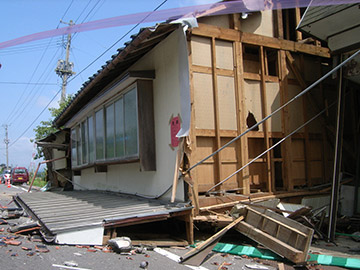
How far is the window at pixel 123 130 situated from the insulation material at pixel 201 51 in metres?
1.36

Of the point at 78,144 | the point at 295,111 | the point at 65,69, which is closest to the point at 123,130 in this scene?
the point at 295,111

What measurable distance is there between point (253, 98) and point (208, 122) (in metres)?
1.35

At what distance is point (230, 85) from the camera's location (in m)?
6.30

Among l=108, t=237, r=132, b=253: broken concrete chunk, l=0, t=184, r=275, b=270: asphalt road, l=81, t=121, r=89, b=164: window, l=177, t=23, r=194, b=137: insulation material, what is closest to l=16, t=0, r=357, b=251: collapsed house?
l=177, t=23, r=194, b=137: insulation material

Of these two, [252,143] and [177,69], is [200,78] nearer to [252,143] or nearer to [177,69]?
[177,69]

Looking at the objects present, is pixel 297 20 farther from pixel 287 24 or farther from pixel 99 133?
pixel 99 133

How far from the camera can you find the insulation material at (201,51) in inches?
231

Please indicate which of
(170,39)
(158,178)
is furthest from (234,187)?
(170,39)

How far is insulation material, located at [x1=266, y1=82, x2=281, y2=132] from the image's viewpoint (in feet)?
22.2

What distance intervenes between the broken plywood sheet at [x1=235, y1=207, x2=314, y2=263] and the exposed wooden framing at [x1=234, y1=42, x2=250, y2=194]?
1.17m

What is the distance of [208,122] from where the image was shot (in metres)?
5.92

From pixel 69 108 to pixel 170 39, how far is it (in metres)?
6.56

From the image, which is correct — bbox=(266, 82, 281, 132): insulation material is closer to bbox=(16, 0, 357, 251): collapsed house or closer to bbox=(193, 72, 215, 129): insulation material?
bbox=(16, 0, 357, 251): collapsed house

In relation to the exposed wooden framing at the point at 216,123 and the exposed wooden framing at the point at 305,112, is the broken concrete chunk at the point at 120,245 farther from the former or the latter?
the exposed wooden framing at the point at 305,112
